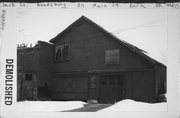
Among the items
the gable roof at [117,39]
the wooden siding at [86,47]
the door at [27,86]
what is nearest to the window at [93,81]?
the wooden siding at [86,47]

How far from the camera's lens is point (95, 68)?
10.7ft

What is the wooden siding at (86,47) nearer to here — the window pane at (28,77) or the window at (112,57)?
the window at (112,57)

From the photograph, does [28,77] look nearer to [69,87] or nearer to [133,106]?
[69,87]

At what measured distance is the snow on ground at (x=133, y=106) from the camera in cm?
317

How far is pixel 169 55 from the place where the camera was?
323 cm

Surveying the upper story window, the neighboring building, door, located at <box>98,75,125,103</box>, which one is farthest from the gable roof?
door, located at <box>98,75,125,103</box>

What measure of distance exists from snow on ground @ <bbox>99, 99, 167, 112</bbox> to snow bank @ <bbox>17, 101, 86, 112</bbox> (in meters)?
0.45

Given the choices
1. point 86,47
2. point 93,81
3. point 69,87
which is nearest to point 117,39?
point 86,47

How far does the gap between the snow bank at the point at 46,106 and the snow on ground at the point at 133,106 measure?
1.48 feet

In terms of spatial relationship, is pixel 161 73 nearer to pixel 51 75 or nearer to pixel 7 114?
pixel 51 75

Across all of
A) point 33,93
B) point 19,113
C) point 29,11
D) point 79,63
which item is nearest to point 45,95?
point 33,93

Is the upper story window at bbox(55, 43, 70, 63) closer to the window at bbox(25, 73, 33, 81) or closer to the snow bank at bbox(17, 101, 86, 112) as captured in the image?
the window at bbox(25, 73, 33, 81)

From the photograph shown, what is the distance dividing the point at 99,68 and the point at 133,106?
2.38ft

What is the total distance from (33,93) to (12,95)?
30 cm
